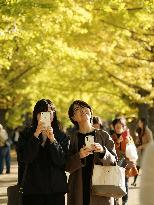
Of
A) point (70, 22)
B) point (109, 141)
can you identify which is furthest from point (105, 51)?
point (109, 141)

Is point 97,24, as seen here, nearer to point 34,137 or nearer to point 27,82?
point 27,82

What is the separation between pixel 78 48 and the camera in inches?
899

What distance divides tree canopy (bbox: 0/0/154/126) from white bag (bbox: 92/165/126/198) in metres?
8.07

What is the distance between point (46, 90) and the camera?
34.6 meters

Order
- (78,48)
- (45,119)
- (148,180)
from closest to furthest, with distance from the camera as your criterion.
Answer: (148,180) < (45,119) < (78,48)

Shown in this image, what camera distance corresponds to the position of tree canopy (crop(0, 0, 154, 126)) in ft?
55.4

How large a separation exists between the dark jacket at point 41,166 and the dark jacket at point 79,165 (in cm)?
12

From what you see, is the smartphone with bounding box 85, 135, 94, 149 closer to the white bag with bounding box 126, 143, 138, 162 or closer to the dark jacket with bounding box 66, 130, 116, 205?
the dark jacket with bounding box 66, 130, 116, 205

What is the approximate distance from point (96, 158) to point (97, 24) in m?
17.3

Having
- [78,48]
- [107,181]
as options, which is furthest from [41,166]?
[78,48]

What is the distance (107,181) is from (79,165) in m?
0.32

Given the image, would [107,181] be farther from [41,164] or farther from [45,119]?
[45,119]

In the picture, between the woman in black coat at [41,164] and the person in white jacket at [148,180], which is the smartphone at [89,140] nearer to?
the woman in black coat at [41,164]

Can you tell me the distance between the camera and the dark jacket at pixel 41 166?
6621 millimetres
